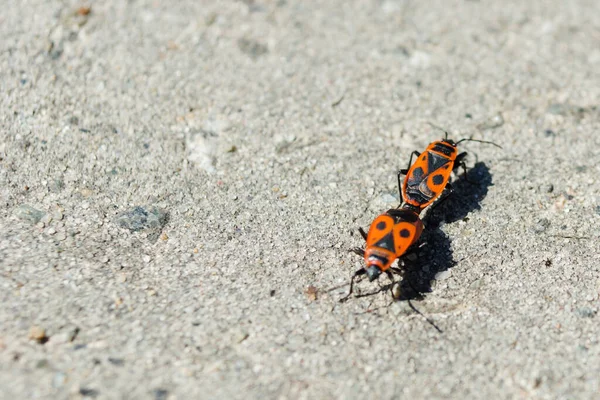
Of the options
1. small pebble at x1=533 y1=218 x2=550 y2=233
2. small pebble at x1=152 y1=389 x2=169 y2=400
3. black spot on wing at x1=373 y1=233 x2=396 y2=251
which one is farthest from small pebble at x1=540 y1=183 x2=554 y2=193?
small pebble at x1=152 y1=389 x2=169 y2=400

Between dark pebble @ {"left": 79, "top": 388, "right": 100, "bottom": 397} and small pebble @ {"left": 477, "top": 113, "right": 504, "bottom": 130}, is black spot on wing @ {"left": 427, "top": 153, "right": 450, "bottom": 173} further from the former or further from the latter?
dark pebble @ {"left": 79, "top": 388, "right": 100, "bottom": 397}

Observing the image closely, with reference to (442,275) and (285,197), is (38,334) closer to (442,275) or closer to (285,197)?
(285,197)

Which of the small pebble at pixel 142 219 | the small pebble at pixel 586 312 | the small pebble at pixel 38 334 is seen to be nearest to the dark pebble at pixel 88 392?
the small pebble at pixel 38 334

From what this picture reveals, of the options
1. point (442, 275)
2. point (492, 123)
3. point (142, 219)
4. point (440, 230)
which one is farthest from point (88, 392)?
point (492, 123)

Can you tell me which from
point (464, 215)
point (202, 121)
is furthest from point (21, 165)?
point (464, 215)

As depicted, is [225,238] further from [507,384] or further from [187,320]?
[507,384]

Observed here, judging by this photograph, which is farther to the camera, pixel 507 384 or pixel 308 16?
pixel 308 16

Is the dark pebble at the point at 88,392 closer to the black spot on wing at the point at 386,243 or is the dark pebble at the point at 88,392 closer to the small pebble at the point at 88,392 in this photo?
the small pebble at the point at 88,392
